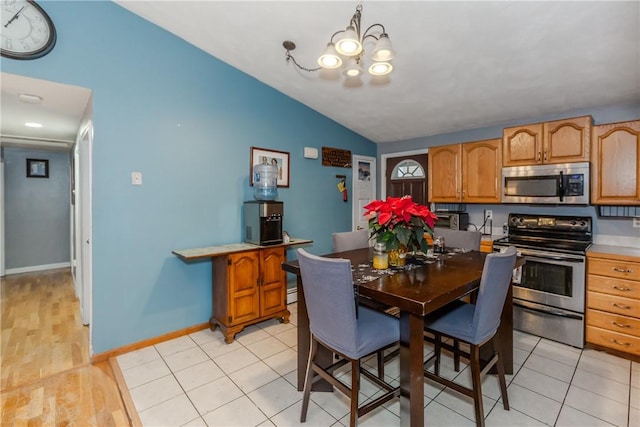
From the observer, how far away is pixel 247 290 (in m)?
2.91

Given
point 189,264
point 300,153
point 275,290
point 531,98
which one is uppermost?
point 531,98

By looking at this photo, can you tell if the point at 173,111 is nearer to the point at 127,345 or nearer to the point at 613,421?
the point at 127,345

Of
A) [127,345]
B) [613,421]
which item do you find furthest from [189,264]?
[613,421]

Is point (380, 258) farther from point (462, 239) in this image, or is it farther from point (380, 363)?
point (462, 239)

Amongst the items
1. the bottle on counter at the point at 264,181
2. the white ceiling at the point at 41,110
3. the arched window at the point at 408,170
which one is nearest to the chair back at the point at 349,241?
the bottle on counter at the point at 264,181

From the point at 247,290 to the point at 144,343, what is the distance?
981 millimetres

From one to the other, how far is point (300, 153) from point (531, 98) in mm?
2472

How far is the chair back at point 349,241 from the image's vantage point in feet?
8.52

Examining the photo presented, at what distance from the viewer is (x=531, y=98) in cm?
296

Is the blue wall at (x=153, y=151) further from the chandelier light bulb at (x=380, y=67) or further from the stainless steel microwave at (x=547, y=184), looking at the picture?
the stainless steel microwave at (x=547, y=184)

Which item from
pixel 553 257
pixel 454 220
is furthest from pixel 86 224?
pixel 553 257

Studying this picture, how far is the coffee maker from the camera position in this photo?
9.93ft

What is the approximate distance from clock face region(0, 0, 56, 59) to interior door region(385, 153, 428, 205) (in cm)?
401

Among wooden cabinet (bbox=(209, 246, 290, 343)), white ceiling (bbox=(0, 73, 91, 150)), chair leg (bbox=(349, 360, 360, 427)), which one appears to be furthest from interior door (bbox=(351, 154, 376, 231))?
white ceiling (bbox=(0, 73, 91, 150))
